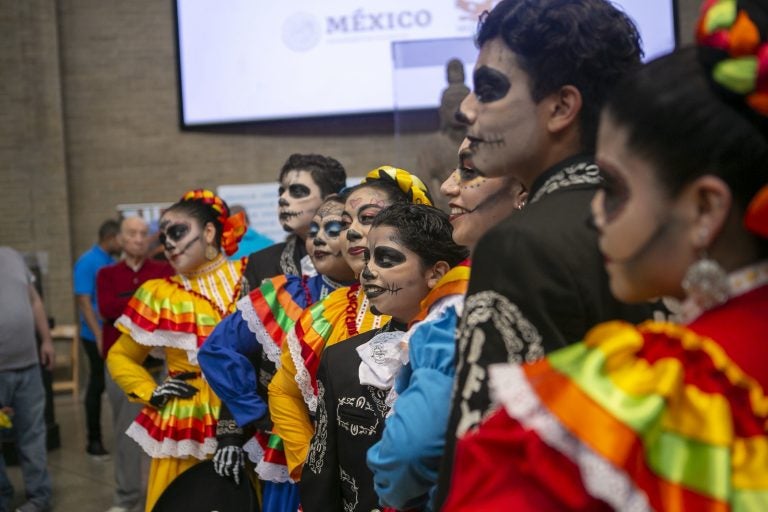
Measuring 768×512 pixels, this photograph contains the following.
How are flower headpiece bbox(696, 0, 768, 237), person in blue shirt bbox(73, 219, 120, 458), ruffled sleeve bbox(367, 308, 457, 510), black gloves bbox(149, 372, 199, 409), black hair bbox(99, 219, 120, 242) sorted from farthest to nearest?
black hair bbox(99, 219, 120, 242), person in blue shirt bbox(73, 219, 120, 458), black gloves bbox(149, 372, 199, 409), ruffled sleeve bbox(367, 308, 457, 510), flower headpiece bbox(696, 0, 768, 237)

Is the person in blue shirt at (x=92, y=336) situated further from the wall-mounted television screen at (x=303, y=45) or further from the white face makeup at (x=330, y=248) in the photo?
the white face makeup at (x=330, y=248)

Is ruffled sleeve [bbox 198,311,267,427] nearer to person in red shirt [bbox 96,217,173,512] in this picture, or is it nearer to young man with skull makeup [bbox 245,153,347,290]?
young man with skull makeup [bbox 245,153,347,290]

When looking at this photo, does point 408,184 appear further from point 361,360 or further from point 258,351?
point 258,351

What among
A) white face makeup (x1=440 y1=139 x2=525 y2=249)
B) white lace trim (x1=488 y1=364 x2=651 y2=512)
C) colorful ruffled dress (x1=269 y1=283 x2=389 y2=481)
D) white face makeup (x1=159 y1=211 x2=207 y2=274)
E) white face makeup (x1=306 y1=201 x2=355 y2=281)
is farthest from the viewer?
white face makeup (x1=159 y1=211 x2=207 y2=274)

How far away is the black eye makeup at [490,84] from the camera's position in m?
1.61

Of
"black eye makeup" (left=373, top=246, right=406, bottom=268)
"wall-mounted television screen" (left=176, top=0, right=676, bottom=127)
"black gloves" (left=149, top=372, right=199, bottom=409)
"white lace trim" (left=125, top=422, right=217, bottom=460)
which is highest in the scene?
"wall-mounted television screen" (left=176, top=0, right=676, bottom=127)

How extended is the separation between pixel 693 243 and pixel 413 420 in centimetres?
84

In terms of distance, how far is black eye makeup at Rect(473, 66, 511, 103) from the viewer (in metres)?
1.61

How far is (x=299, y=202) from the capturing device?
4.42 m

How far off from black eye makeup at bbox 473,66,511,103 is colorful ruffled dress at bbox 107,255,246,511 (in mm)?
2988

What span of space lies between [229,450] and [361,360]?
151cm

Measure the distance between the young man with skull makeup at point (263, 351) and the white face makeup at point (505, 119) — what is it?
6.84ft

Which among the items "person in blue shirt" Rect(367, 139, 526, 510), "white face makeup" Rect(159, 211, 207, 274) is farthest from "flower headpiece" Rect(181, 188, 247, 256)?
"person in blue shirt" Rect(367, 139, 526, 510)

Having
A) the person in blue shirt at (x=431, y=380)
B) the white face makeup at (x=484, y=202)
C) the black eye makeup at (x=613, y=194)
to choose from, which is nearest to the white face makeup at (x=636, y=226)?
the black eye makeup at (x=613, y=194)
